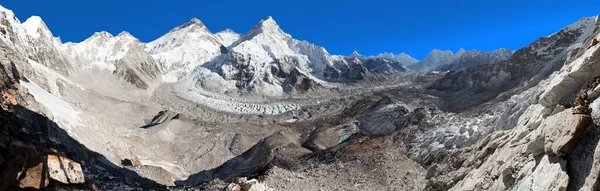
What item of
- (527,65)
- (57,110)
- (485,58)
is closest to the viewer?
(57,110)

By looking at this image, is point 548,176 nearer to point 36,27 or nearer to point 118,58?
point 36,27

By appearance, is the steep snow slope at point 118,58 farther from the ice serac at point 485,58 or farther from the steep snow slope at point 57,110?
the ice serac at point 485,58

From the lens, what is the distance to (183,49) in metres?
144

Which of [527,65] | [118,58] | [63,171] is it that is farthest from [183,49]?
[63,171]

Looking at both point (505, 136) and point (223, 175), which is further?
point (223, 175)

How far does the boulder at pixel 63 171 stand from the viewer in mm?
18298

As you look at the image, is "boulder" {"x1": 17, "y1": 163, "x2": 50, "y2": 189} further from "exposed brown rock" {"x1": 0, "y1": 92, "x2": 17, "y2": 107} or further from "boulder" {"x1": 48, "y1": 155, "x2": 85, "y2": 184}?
Result: "exposed brown rock" {"x1": 0, "y1": 92, "x2": 17, "y2": 107}

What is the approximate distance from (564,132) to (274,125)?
165ft

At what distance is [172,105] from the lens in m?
91.4

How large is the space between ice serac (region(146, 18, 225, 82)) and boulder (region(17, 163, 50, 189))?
10274 centimetres

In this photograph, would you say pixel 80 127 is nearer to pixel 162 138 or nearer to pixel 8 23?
pixel 162 138

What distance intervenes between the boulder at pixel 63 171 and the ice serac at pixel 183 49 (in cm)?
10107

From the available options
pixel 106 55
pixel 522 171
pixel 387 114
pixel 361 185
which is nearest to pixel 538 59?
pixel 387 114

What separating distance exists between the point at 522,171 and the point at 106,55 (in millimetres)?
112382
